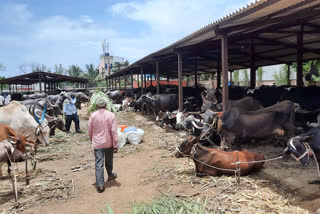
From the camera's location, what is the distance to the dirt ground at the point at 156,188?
3525 mm

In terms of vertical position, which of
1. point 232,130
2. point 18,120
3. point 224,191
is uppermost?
point 18,120

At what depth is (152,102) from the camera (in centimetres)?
1163

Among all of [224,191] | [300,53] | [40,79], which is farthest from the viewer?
[40,79]

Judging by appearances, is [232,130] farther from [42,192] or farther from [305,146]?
[42,192]

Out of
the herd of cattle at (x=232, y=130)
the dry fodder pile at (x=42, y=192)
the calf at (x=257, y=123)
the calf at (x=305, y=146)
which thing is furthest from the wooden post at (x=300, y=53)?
the dry fodder pile at (x=42, y=192)

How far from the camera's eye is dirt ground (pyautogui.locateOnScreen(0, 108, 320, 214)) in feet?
11.6

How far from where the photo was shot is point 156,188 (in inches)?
166

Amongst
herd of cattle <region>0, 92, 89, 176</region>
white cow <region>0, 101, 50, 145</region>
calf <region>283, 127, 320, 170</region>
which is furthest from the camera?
white cow <region>0, 101, 50, 145</region>

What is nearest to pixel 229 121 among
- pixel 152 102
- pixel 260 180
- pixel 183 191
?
pixel 260 180

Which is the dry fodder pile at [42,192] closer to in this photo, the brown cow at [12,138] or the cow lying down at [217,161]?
the brown cow at [12,138]

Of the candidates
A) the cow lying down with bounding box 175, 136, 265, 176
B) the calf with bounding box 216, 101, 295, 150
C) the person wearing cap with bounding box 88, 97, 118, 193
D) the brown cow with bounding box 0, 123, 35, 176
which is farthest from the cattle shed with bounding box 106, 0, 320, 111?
the brown cow with bounding box 0, 123, 35, 176

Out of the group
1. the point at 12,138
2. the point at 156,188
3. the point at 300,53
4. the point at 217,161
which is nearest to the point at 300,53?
the point at 300,53

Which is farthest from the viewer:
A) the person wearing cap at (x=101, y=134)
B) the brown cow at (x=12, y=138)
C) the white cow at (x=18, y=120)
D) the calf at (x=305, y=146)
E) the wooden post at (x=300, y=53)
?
the wooden post at (x=300, y=53)

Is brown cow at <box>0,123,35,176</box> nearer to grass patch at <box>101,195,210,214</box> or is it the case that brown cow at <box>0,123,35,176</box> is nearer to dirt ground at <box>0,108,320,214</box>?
dirt ground at <box>0,108,320,214</box>
